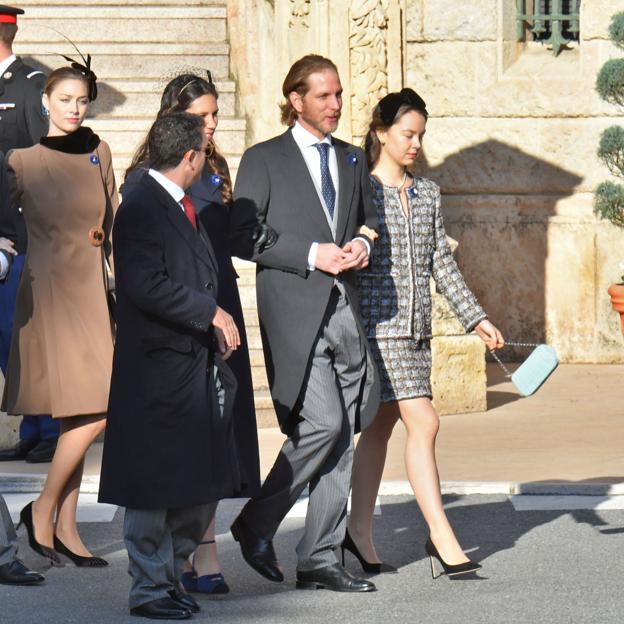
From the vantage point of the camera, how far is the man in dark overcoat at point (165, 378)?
6316mm

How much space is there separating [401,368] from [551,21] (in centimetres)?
746

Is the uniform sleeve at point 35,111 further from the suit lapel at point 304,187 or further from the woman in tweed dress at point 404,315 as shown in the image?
the suit lapel at point 304,187

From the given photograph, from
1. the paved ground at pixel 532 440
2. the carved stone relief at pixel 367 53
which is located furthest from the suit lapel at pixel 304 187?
the carved stone relief at pixel 367 53

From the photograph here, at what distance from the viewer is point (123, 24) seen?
14.1 meters

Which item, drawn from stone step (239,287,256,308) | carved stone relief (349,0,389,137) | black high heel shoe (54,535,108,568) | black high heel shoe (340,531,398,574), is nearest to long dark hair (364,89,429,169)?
black high heel shoe (340,531,398,574)

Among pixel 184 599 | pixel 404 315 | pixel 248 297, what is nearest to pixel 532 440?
pixel 248 297

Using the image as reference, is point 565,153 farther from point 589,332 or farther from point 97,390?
point 97,390

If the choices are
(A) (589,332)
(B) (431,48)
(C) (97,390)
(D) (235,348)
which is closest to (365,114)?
(B) (431,48)

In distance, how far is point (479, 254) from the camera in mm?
13688

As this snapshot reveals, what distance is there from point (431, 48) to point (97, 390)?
6740 millimetres

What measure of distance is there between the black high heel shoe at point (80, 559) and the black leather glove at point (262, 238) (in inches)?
56.0

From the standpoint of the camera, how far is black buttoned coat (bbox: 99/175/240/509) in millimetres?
6309

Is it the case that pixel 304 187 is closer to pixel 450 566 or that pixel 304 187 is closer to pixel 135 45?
pixel 450 566

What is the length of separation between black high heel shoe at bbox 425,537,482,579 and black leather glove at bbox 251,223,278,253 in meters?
1.25
